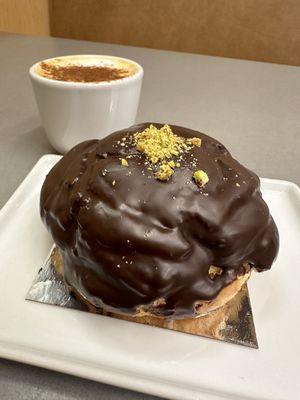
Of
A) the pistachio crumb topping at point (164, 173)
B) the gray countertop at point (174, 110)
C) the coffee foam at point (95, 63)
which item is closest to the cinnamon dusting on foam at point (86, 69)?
the coffee foam at point (95, 63)

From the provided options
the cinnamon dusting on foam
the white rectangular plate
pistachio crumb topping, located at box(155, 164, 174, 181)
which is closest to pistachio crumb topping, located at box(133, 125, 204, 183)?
pistachio crumb topping, located at box(155, 164, 174, 181)

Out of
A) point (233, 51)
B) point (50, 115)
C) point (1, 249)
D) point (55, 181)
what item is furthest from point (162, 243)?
point (233, 51)

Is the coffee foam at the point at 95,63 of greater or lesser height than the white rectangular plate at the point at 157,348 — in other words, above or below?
above

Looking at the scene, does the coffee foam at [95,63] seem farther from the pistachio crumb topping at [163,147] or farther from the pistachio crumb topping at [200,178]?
the pistachio crumb topping at [200,178]

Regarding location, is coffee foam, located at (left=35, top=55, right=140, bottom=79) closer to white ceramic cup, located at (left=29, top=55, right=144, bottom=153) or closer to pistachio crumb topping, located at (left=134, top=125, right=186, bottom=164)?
white ceramic cup, located at (left=29, top=55, right=144, bottom=153)

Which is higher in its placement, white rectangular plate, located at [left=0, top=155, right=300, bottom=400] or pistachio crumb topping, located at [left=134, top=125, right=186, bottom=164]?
pistachio crumb topping, located at [left=134, top=125, right=186, bottom=164]

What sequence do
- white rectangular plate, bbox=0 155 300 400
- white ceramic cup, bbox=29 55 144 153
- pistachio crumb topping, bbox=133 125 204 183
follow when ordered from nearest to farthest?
white rectangular plate, bbox=0 155 300 400
pistachio crumb topping, bbox=133 125 204 183
white ceramic cup, bbox=29 55 144 153

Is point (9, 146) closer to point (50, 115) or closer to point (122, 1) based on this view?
point (50, 115)

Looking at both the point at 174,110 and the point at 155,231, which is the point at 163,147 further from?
the point at 174,110
